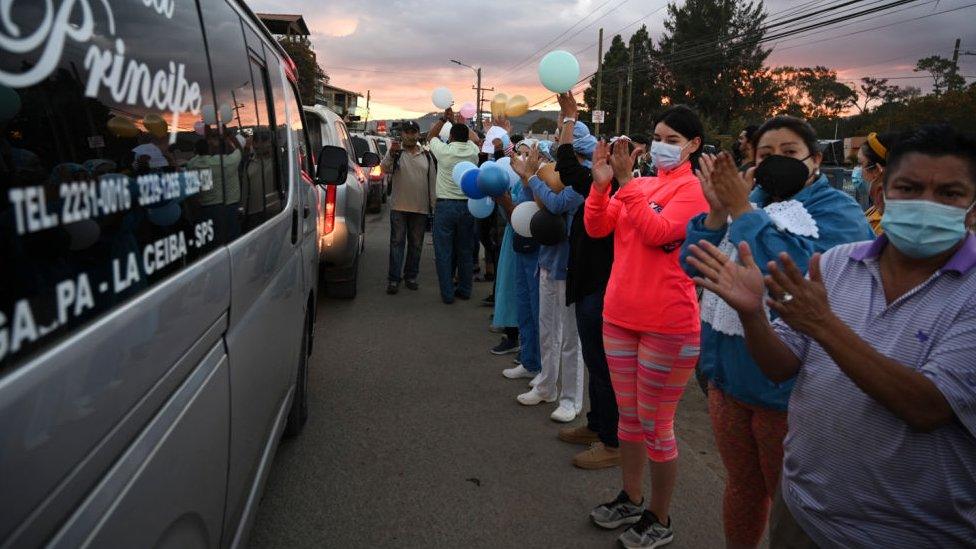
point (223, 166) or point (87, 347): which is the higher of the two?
point (223, 166)

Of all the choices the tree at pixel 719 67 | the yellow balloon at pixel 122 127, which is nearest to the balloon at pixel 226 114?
the yellow balloon at pixel 122 127

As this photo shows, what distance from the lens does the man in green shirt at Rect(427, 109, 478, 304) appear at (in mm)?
7359

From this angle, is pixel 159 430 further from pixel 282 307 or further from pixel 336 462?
pixel 336 462

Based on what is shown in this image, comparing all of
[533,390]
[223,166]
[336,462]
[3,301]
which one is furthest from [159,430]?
[533,390]

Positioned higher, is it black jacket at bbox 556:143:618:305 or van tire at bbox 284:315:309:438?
black jacket at bbox 556:143:618:305

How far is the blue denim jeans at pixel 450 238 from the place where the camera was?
742cm

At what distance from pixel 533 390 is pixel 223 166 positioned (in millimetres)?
3136

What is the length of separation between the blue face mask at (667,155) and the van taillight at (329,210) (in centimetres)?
434

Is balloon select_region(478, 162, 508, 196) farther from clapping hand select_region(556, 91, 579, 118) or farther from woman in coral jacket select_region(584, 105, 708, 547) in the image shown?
woman in coral jacket select_region(584, 105, 708, 547)

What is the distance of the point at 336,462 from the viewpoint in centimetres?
366

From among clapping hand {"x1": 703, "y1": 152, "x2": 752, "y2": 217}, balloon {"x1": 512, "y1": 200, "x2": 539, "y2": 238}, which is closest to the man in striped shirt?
clapping hand {"x1": 703, "y1": 152, "x2": 752, "y2": 217}

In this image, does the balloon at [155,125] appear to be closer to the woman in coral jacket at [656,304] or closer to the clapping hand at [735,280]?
the clapping hand at [735,280]

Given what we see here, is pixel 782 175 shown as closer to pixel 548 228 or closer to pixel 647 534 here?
pixel 647 534

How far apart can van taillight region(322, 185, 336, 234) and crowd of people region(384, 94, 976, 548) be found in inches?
120
